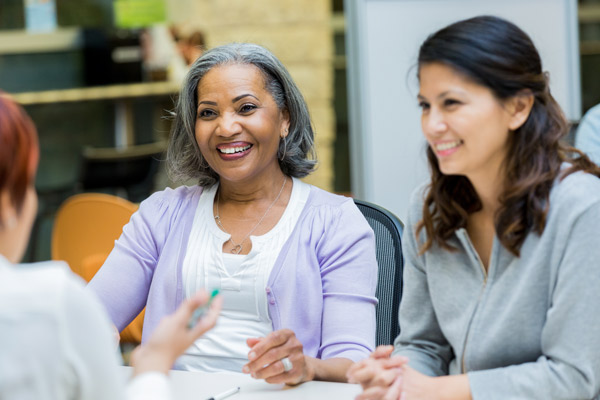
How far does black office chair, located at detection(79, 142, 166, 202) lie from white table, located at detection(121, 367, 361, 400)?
113 inches

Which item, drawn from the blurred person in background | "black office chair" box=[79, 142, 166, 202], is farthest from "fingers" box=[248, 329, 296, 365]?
"black office chair" box=[79, 142, 166, 202]

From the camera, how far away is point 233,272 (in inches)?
77.0

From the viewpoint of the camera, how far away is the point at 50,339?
930mm

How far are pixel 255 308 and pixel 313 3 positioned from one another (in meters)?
3.05

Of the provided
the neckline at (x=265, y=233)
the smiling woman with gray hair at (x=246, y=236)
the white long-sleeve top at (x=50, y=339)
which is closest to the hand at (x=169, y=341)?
the white long-sleeve top at (x=50, y=339)

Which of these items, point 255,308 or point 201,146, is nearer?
point 255,308

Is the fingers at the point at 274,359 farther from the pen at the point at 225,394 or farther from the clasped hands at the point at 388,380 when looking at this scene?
A: the clasped hands at the point at 388,380

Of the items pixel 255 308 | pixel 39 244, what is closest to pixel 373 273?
pixel 255 308

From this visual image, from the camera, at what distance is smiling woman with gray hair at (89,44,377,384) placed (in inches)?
74.9

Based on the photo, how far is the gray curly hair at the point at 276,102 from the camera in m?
2.09

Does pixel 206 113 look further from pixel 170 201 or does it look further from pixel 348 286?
pixel 348 286

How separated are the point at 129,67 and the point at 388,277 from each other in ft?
12.1

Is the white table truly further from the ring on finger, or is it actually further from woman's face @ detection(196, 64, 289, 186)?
woman's face @ detection(196, 64, 289, 186)

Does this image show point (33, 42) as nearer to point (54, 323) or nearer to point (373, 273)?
point (373, 273)
